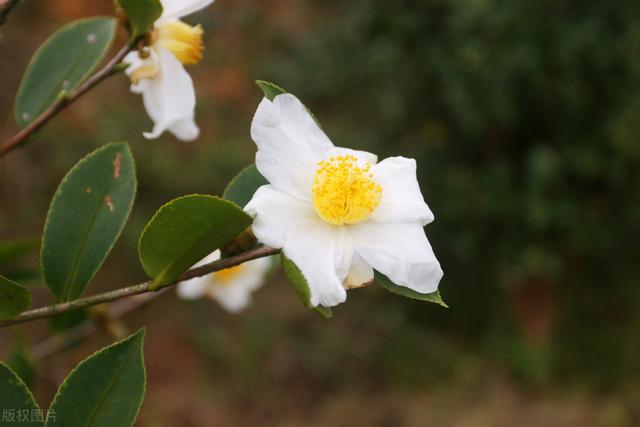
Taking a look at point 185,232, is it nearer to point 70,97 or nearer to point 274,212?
point 274,212

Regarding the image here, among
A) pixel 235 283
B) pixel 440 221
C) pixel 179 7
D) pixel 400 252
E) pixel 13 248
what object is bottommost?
pixel 440 221

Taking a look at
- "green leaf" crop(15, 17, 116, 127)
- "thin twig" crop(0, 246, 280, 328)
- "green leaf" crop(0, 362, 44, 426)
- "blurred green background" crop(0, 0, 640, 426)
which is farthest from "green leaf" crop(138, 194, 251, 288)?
"blurred green background" crop(0, 0, 640, 426)

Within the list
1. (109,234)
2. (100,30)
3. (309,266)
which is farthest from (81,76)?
(309,266)

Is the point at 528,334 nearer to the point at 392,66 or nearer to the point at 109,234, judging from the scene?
the point at 392,66

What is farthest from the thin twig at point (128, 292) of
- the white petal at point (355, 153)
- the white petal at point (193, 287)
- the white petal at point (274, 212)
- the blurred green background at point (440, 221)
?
the blurred green background at point (440, 221)

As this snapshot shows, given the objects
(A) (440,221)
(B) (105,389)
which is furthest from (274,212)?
(A) (440,221)

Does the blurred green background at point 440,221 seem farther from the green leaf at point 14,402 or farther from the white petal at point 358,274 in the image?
the green leaf at point 14,402

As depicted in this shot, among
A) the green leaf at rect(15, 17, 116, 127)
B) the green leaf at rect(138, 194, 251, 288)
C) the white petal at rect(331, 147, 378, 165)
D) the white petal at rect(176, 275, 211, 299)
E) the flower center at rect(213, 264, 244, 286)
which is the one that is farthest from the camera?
the flower center at rect(213, 264, 244, 286)

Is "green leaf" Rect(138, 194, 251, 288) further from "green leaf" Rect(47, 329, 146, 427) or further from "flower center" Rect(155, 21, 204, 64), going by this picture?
"flower center" Rect(155, 21, 204, 64)
